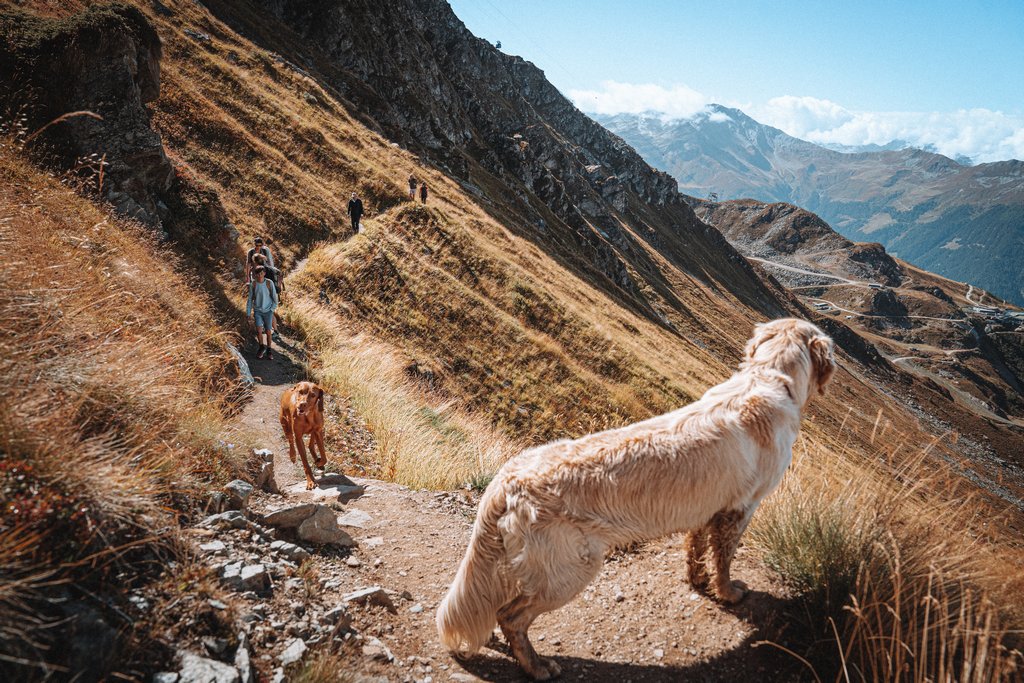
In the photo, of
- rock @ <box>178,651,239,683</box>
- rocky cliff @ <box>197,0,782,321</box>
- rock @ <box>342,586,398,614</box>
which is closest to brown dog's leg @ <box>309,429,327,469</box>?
rock @ <box>342,586,398,614</box>

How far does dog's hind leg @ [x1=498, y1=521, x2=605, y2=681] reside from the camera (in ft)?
12.0

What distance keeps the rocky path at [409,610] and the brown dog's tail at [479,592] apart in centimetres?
27

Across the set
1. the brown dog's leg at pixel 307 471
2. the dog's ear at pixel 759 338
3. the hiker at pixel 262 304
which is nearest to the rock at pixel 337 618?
the brown dog's leg at pixel 307 471

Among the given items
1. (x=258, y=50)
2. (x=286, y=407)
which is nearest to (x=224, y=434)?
(x=286, y=407)

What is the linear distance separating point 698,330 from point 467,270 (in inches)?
2201

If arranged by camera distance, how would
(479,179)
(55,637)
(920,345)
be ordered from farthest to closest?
(920,345)
(479,179)
(55,637)

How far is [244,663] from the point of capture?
2748 mm

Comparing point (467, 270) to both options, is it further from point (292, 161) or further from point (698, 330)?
point (698, 330)

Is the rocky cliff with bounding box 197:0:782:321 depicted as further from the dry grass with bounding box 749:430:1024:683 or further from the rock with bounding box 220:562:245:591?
the rock with bounding box 220:562:245:591

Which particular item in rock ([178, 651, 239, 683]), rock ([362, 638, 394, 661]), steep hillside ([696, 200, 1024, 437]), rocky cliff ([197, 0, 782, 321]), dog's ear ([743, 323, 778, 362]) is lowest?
rock ([362, 638, 394, 661])

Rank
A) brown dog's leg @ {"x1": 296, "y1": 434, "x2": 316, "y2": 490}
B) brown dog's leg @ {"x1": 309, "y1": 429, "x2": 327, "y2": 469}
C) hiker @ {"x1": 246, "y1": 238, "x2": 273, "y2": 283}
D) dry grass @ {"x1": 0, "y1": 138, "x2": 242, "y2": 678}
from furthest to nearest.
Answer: hiker @ {"x1": 246, "y1": 238, "x2": 273, "y2": 283}
brown dog's leg @ {"x1": 309, "y1": 429, "x2": 327, "y2": 469}
brown dog's leg @ {"x1": 296, "y1": 434, "x2": 316, "y2": 490}
dry grass @ {"x1": 0, "y1": 138, "x2": 242, "y2": 678}

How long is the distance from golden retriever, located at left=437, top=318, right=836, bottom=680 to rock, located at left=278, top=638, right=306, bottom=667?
1.07m

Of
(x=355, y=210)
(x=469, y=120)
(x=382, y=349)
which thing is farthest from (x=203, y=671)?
(x=469, y=120)

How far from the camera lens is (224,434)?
16.6 feet
